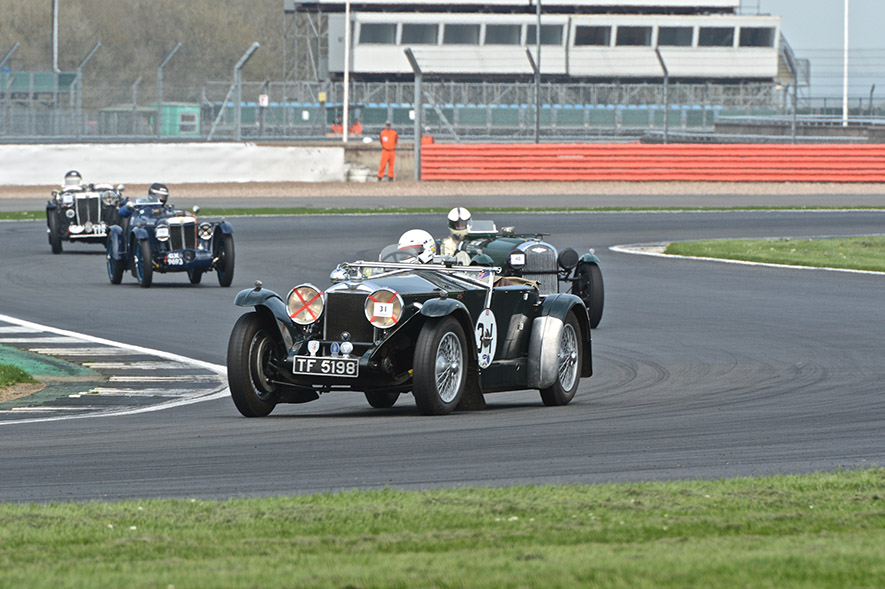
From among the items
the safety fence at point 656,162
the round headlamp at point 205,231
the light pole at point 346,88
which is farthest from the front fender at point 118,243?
the light pole at point 346,88

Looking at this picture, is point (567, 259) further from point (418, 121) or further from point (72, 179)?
point (418, 121)

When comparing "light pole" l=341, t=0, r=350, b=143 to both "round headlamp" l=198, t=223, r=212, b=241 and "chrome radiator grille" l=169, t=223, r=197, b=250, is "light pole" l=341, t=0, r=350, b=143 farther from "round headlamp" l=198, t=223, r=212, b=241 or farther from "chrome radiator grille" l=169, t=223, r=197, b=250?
"chrome radiator grille" l=169, t=223, r=197, b=250

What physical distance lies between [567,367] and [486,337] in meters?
1.00

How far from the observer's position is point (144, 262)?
19.8 meters

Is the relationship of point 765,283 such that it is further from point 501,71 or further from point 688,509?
point 501,71

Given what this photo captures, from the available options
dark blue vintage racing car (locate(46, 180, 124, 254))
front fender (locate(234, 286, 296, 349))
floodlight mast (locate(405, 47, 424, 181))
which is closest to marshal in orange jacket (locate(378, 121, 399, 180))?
floodlight mast (locate(405, 47, 424, 181))

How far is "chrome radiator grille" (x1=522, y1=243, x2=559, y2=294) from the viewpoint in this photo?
15555 millimetres

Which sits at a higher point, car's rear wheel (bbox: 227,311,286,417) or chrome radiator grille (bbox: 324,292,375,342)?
chrome radiator grille (bbox: 324,292,375,342)

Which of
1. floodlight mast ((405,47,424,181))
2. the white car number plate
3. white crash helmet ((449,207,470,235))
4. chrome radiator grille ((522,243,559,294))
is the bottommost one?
the white car number plate

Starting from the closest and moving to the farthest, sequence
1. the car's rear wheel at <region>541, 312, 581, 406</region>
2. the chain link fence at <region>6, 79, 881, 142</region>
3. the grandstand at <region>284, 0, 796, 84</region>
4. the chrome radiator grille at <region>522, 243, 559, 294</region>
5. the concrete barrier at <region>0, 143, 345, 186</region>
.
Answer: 1. the car's rear wheel at <region>541, 312, 581, 406</region>
2. the chrome radiator grille at <region>522, 243, 559, 294</region>
3. the concrete barrier at <region>0, 143, 345, 186</region>
4. the chain link fence at <region>6, 79, 881, 142</region>
5. the grandstand at <region>284, 0, 796, 84</region>

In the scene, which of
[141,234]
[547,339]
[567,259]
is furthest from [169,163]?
[547,339]

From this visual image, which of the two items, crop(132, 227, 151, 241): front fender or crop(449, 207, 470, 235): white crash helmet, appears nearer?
crop(449, 207, 470, 235): white crash helmet

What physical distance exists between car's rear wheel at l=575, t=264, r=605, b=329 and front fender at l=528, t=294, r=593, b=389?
4.73 meters

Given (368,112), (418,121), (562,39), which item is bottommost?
(418,121)
